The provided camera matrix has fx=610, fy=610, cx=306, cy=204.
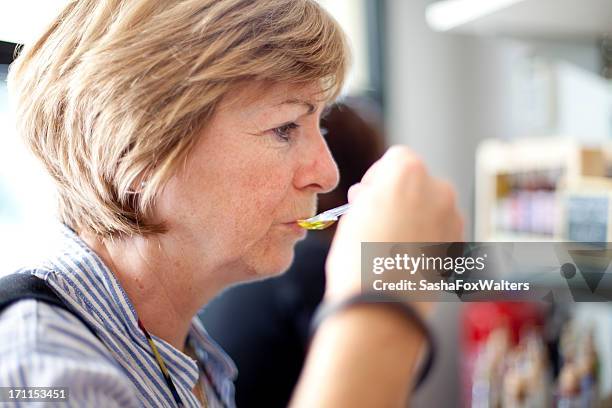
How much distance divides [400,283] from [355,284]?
0.04m

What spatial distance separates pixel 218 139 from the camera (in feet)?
1.92

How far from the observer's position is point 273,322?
42.4 inches

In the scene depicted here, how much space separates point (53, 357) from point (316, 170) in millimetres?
302

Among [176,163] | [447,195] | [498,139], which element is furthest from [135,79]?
[498,139]

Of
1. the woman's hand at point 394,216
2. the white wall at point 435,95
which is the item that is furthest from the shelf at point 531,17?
the white wall at point 435,95

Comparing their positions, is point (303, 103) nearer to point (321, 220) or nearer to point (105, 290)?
point (321, 220)

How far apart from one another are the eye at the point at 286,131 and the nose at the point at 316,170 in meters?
0.02

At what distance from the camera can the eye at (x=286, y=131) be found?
1.98 ft

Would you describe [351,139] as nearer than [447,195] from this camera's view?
No

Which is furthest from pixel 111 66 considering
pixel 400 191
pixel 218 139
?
pixel 400 191

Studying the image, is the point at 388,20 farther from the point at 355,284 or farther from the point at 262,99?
the point at 355,284

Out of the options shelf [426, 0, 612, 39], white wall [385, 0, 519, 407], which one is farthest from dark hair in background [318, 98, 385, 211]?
white wall [385, 0, 519, 407]

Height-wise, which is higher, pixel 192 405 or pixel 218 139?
pixel 218 139

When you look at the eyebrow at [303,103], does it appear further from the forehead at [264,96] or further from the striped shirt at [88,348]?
the striped shirt at [88,348]
